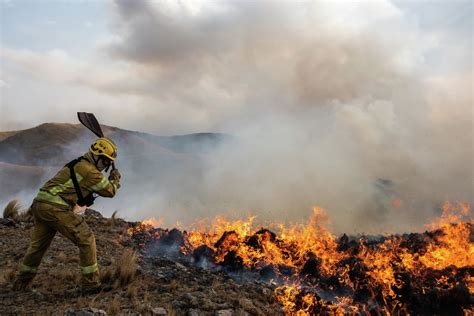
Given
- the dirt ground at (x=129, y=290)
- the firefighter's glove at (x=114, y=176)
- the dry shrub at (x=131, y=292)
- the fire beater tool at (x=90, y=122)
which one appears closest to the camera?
the dirt ground at (x=129, y=290)

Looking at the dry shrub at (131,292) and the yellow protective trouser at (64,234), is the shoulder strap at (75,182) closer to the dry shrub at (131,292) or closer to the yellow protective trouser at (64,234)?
the yellow protective trouser at (64,234)

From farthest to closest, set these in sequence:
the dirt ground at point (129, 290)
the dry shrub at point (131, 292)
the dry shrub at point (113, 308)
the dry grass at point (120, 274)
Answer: the dry grass at point (120, 274)
the dry shrub at point (131, 292)
the dirt ground at point (129, 290)
the dry shrub at point (113, 308)

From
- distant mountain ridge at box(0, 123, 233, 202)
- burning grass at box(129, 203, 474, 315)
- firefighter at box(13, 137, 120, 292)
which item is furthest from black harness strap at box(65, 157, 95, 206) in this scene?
distant mountain ridge at box(0, 123, 233, 202)

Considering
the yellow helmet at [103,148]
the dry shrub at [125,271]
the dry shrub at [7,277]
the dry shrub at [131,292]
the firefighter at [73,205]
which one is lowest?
the dry shrub at [7,277]

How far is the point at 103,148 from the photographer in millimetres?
5867

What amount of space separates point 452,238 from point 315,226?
4.47 m

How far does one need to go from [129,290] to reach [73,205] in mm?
1696

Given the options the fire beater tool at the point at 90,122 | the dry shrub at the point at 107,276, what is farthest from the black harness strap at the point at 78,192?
the dry shrub at the point at 107,276

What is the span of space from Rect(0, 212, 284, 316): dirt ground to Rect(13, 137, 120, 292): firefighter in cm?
35

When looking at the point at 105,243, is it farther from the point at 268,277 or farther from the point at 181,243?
the point at 268,277

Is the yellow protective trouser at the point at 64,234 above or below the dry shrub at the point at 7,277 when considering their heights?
above

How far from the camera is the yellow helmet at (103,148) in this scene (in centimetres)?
582

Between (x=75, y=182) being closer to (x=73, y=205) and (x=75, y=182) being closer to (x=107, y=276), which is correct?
(x=73, y=205)

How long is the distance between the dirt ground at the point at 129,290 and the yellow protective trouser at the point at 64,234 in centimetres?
33
